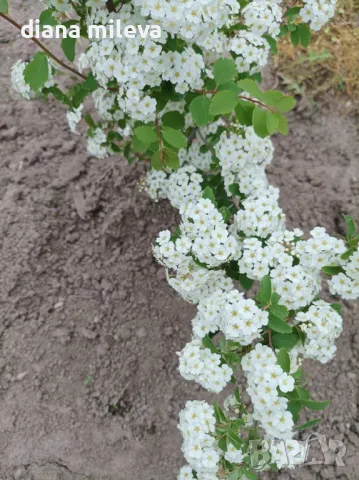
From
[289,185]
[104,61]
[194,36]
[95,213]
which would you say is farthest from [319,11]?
[95,213]

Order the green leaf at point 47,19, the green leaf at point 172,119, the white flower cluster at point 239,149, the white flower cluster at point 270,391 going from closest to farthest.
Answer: the white flower cluster at point 270,391, the green leaf at point 47,19, the green leaf at point 172,119, the white flower cluster at point 239,149

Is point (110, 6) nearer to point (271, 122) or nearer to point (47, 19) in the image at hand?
point (47, 19)

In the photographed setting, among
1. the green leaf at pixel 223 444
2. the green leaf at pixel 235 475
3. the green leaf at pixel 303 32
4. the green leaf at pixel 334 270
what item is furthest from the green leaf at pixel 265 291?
the green leaf at pixel 303 32

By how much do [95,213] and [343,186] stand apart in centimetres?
156

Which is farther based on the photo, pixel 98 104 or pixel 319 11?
pixel 98 104

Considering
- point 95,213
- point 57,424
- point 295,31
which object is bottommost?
point 57,424

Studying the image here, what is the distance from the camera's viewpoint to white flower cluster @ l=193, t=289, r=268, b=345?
1660 millimetres

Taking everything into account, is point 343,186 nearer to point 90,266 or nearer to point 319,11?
point 319,11

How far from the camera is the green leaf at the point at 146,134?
186 cm

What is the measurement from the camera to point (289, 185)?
3301 mm

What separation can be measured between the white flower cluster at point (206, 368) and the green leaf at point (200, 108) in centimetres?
80

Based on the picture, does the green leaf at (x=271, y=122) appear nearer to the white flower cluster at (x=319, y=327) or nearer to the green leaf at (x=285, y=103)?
the green leaf at (x=285, y=103)

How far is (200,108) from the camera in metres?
1.82

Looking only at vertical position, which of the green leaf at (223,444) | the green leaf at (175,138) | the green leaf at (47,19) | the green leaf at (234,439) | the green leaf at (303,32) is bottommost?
the green leaf at (223,444)
